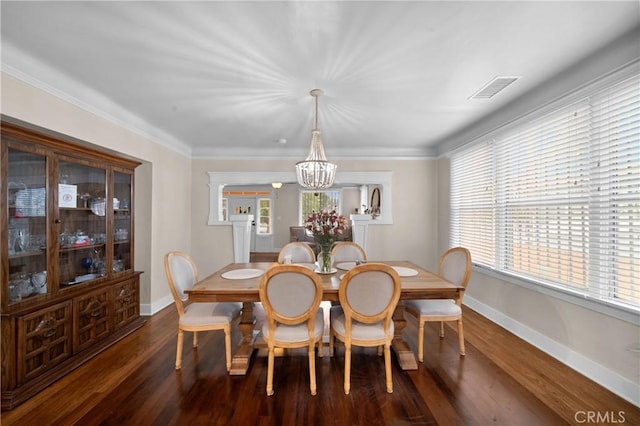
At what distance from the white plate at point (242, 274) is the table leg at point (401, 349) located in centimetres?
136

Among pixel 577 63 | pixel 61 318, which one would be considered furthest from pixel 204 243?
pixel 577 63

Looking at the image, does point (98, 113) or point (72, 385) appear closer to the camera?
point (72, 385)

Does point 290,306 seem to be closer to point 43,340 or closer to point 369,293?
point 369,293

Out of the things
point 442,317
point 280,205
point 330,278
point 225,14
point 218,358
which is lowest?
point 218,358

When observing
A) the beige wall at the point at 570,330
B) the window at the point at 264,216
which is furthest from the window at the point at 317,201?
the beige wall at the point at 570,330

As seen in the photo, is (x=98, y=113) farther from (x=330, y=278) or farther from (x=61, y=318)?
(x=330, y=278)

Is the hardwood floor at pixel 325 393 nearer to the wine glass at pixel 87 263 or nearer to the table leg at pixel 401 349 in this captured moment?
the table leg at pixel 401 349

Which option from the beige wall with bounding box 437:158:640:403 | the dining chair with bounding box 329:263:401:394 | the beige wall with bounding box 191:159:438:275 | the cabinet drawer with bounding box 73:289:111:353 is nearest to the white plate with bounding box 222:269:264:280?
the dining chair with bounding box 329:263:401:394

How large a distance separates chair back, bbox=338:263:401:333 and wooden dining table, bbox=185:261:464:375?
0.18 meters

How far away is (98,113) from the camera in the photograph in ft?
→ 9.26

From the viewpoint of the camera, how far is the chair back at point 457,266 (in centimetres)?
273

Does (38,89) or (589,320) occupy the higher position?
(38,89)

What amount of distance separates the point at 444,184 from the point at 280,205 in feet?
21.2

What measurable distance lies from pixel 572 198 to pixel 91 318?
4.47m
